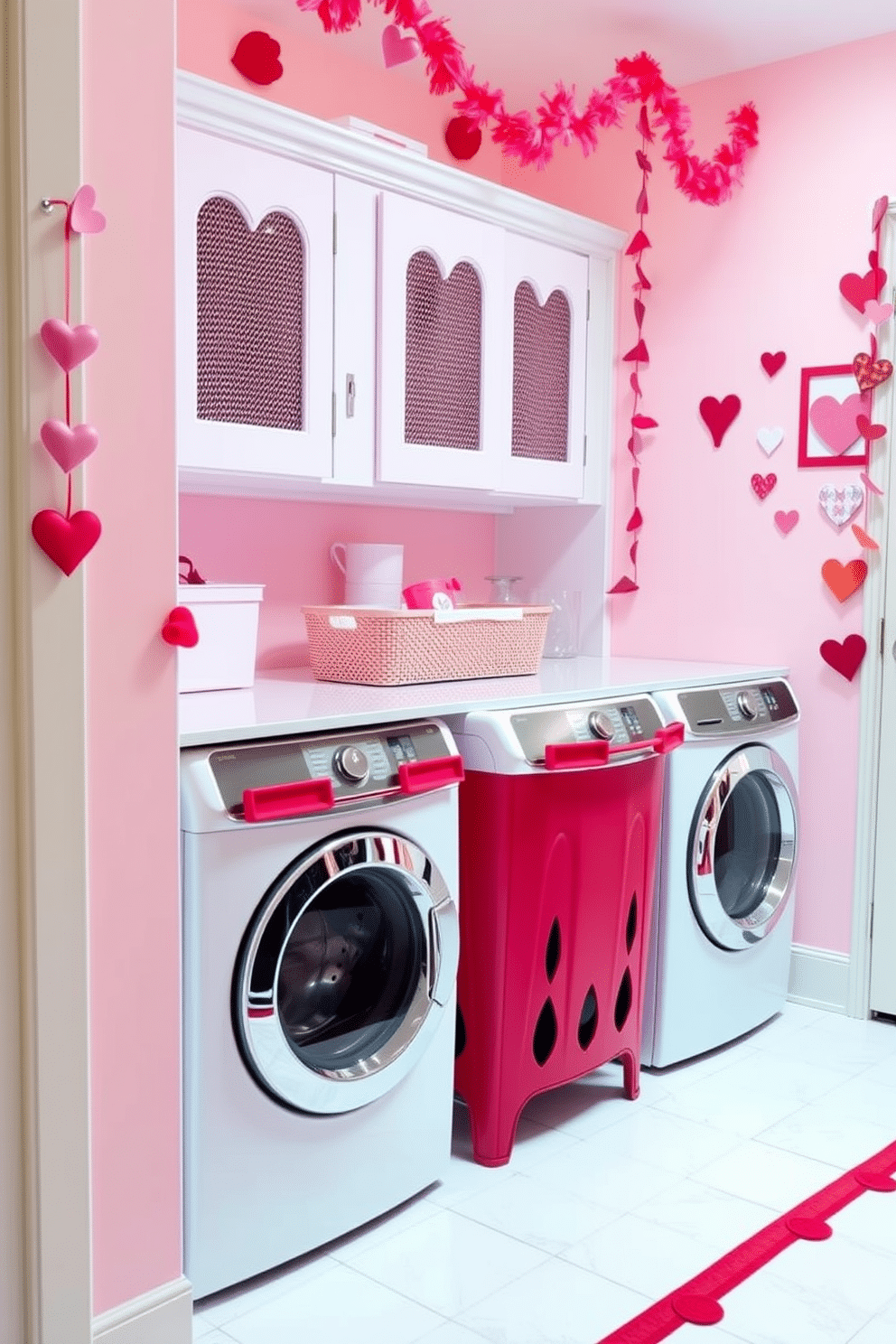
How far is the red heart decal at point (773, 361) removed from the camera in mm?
3271

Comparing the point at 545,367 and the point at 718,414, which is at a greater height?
the point at 545,367

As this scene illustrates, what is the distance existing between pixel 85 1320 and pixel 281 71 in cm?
256

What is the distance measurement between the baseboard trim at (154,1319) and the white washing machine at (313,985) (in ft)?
0.25

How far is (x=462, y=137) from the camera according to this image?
3457 millimetres

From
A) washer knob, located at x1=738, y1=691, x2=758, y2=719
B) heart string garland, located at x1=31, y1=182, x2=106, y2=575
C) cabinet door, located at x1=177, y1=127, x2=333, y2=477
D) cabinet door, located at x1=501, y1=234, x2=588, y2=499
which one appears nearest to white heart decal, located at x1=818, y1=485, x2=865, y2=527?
washer knob, located at x1=738, y1=691, x2=758, y2=719

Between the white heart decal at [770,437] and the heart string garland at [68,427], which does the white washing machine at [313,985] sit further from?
the white heart decal at [770,437]

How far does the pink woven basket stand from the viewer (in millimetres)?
2645

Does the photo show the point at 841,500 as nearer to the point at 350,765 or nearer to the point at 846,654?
the point at 846,654

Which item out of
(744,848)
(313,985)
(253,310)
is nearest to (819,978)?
(744,848)

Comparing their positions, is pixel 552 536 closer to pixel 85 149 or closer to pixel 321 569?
pixel 321 569

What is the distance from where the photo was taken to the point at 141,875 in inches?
70.2

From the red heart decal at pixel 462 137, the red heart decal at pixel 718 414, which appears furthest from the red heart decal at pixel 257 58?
the red heart decal at pixel 718 414

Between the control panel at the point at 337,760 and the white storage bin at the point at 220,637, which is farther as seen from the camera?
the white storage bin at the point at 220,637

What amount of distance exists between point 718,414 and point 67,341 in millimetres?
2158
